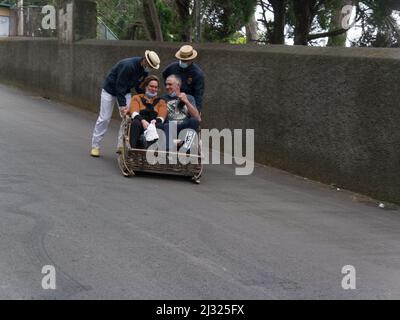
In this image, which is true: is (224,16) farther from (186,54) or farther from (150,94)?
(150,94)

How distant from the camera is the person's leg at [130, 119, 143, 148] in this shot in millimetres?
8961

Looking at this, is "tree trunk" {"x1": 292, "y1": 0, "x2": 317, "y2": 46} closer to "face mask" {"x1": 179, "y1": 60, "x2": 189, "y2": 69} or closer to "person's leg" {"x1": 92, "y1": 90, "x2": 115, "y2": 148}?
"face mask" {"x1": 179, "y1": 60, "x2": 189, "y2": 69}

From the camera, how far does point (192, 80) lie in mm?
9586

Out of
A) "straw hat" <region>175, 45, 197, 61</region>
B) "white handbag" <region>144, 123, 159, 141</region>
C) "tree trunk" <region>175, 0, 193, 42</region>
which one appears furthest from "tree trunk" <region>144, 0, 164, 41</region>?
"white handbag" <region>144, 123, 159, 141</region>

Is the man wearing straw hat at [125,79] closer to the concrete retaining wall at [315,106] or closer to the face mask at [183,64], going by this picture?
the face mask at [183,64]

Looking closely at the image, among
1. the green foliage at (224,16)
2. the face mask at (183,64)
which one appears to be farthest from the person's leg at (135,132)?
the green foliage at (224,16)

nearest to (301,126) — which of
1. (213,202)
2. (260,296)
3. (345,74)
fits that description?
(345,74)

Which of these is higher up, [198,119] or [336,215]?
[198,119]

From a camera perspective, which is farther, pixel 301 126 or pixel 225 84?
pixel 225 84

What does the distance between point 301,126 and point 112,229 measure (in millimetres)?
4579

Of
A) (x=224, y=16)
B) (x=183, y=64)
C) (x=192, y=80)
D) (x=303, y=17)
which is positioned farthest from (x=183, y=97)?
(x=224, y=16)

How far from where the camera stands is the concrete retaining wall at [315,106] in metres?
8.88
